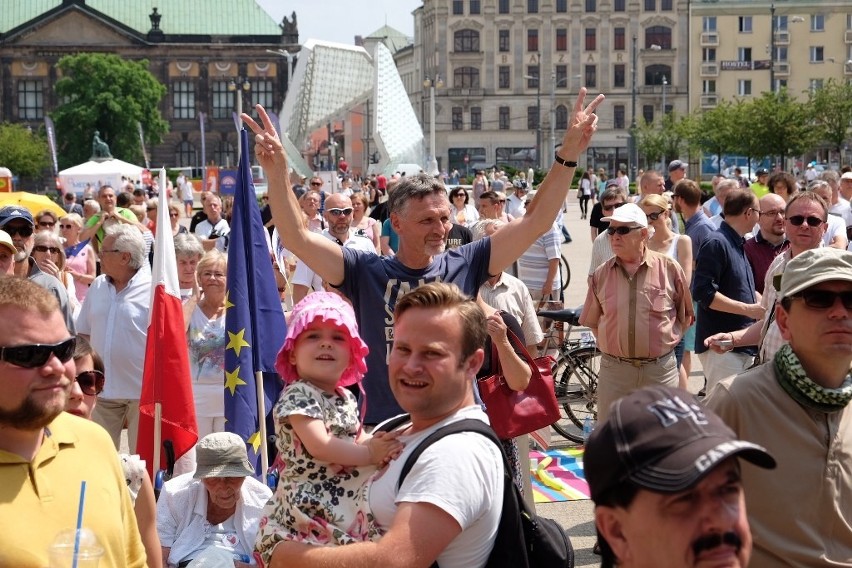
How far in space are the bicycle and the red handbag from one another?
165 inches

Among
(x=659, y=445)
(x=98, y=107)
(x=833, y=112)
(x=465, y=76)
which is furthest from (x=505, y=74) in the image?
(x=659, y=445)

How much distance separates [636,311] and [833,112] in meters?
56.3

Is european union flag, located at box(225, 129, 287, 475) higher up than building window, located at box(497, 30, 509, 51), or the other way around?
building window, located at box(497, 30, 509, 51)

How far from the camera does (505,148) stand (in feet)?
377

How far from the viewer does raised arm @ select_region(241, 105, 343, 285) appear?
4.99 m

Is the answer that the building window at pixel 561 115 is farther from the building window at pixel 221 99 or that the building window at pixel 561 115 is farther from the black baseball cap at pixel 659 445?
the black baseball cap at pixel 659 445

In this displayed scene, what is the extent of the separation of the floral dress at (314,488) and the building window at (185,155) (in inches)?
4498

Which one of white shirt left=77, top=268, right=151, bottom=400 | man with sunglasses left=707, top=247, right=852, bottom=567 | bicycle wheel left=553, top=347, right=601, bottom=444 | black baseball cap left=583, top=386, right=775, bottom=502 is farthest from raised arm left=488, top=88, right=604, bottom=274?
bicycle wheel left=553, top=347, right=601, bottom=444

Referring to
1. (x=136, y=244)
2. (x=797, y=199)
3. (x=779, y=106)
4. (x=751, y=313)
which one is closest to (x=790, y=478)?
(x=797, y=199)

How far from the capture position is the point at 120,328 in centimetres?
784

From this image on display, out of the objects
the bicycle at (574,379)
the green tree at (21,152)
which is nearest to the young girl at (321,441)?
the bicycle at (574,379)

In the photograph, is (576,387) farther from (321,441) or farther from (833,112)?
(833,112)

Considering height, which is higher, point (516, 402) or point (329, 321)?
point (329, 321)

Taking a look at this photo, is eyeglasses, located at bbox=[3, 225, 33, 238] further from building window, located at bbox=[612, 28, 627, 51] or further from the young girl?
building window, located at bbox=[612, 28, 627, 51]
